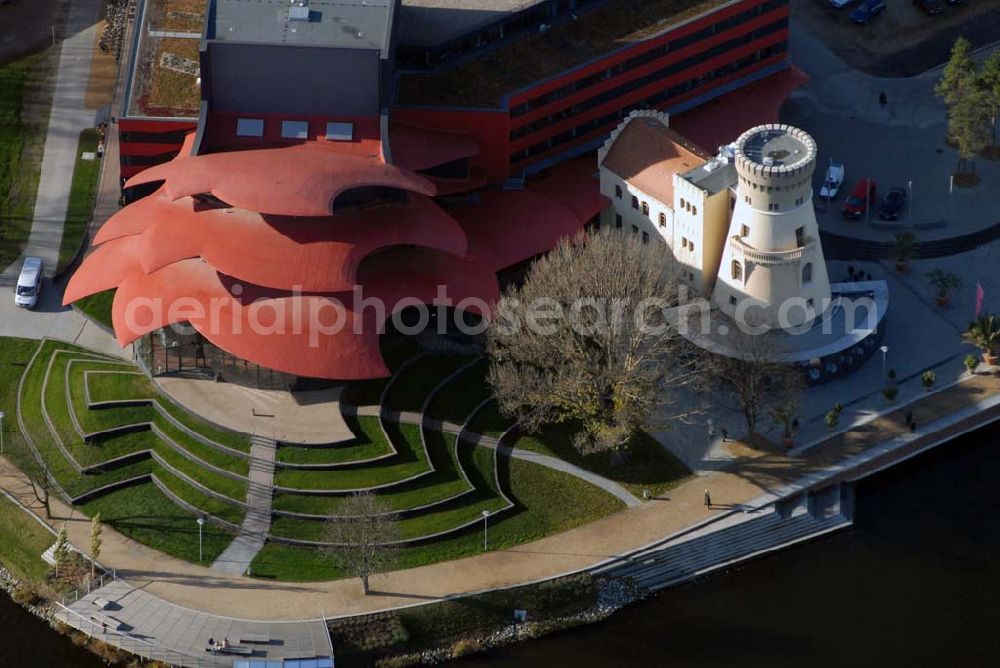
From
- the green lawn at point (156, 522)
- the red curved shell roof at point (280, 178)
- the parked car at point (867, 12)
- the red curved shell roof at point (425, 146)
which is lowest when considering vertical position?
the green lawn at point (156, 522)

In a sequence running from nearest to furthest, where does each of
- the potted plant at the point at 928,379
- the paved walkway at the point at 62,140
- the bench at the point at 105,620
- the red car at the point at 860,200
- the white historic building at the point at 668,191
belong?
the bench at the point at 105,620 < the potted plant at the point at 928,379 < the white historic building at the point at 668,191 < the paved walkway at the point at 62,140 < the red car at the point at 860,200

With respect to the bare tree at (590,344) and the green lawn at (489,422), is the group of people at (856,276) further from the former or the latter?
the green lawn at (489,422)

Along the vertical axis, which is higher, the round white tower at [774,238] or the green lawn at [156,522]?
the round white tower at [774,238]

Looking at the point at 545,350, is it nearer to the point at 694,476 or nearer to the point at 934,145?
the point at 694,476

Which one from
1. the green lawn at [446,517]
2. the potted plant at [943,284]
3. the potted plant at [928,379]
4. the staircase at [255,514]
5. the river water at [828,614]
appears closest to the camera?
the river water at [828,614]

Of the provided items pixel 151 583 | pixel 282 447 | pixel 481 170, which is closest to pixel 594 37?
pixel 481 170

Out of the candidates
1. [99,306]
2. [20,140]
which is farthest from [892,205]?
[20,140]

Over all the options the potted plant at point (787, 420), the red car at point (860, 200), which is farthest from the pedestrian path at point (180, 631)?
the red car at point (860, 200)
